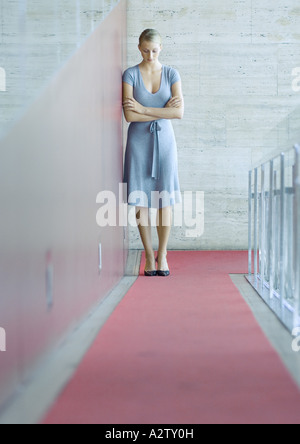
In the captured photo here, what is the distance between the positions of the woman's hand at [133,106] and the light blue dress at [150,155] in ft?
0.24

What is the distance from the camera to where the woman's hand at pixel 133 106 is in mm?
3887

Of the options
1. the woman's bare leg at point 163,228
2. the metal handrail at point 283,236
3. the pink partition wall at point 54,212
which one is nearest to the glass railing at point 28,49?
the pink partition wall at point 54,212

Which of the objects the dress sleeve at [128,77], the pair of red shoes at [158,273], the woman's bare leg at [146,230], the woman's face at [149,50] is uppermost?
the woman's face at [149,50]

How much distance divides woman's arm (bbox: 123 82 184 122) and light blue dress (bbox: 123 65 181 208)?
50 millimetres

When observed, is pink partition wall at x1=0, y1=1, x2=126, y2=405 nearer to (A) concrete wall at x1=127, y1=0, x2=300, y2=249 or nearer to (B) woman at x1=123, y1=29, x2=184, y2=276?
(B) woman at x1=123, y1=29, x2=184, y2=276

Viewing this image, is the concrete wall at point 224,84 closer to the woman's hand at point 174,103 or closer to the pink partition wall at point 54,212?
the woman's hand at point 174,103

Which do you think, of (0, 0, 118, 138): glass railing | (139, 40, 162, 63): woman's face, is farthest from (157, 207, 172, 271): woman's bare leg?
(0, 0, 118, 138): glass railing

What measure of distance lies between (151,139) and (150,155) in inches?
4.0

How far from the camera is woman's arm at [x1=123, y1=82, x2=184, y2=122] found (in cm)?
388

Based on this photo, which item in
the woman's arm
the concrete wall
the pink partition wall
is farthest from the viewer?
the concrete wall

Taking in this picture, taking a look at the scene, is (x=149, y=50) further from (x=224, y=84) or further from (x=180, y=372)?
(x=180, y=372)

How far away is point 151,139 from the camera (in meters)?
3.94

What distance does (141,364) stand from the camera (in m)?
1.79

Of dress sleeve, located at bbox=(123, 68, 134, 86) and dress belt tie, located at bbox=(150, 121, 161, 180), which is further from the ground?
dress sleeve, located at bbox=(123, 68, 134, 86)
